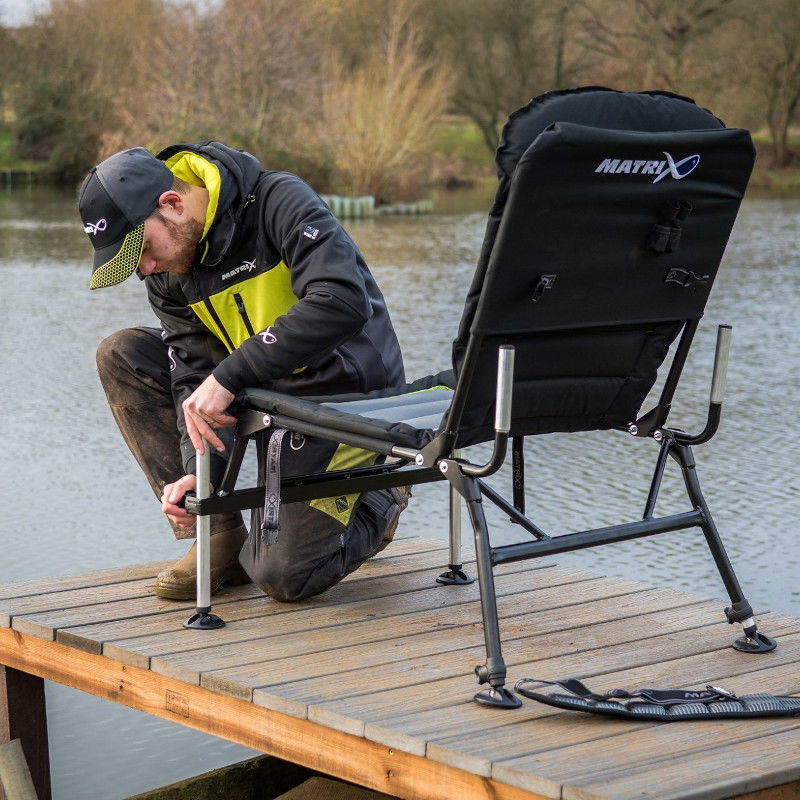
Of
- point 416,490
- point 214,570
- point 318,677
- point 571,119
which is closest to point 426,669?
point 318,677

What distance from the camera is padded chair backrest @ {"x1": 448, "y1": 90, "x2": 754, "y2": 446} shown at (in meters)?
2.15

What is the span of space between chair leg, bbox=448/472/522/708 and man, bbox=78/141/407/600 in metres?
0.60

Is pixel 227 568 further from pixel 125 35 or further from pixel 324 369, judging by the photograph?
pixel 125 35

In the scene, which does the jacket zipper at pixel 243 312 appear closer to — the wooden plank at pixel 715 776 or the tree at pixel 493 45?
the wooden plank at pixel 715 776

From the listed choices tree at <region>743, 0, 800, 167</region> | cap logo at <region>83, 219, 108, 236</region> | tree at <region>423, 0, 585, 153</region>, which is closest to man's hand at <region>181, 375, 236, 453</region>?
cap logo at <region>83, 219, 108, 236</region>

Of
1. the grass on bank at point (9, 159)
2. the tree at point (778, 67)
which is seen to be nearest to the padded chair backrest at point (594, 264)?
the grass on bank at point (9, 159)

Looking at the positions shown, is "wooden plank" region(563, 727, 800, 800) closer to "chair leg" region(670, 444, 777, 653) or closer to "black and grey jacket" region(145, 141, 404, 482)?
"chair leg" region(670, 444, 777, 653)

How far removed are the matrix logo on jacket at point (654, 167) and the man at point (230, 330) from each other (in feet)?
2.02

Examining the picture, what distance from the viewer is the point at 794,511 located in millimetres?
4621

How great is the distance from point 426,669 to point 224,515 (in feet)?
A: 2.49

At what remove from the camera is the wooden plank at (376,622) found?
2.42m

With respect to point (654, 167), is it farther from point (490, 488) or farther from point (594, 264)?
point (490, 488)

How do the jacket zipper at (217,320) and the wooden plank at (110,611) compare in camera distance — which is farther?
the jacket zipper at (217,320)

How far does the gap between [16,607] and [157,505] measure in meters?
2.04
